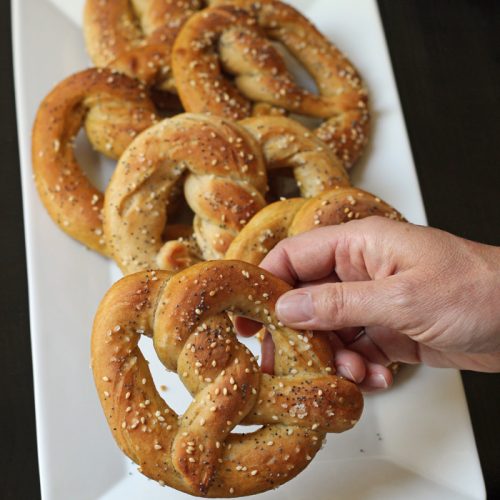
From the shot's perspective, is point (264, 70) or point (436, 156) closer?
point (264, 70)

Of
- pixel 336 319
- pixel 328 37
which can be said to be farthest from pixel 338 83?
pixel 336 319

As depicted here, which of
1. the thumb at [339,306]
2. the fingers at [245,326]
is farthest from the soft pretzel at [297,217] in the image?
the thumb at [339,306]

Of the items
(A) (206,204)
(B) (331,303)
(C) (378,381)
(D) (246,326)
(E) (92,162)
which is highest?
(E) (92,162)

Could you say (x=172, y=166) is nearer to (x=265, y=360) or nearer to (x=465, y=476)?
(x=265, y=360)

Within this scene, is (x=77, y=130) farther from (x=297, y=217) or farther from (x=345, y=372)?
(x=345, y=372)

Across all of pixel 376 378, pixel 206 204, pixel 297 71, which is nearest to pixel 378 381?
pixel 376 378

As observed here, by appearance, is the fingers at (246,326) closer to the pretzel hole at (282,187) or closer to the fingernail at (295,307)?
the fingernail at (295,307)
